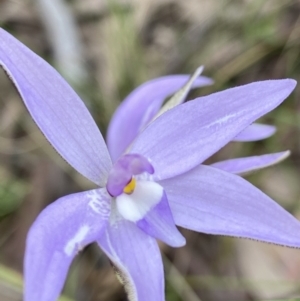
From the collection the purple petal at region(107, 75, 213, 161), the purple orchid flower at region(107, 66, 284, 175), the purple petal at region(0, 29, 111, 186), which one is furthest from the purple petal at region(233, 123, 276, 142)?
the purple petal at region(0, 29, 111, 186)

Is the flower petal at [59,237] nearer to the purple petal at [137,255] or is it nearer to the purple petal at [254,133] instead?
the purple petal at [137,255]

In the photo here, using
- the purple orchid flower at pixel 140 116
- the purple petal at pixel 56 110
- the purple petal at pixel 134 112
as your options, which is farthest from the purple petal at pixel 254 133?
the purple petal at pixel 56 110

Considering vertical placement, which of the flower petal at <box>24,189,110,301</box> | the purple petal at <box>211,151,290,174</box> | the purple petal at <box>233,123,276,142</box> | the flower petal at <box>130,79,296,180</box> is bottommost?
the purple petal at <box>233,123,276,142</box>

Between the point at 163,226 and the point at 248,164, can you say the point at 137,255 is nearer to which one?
the point at 163,226

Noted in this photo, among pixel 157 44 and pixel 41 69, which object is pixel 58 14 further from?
pixel 41 69

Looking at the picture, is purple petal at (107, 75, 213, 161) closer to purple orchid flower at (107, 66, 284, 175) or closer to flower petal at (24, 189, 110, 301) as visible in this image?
purple orchid flower at (107, 66, 284, 175)

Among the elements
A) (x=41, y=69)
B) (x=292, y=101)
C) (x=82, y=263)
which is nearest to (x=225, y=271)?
(x=82, y=263)

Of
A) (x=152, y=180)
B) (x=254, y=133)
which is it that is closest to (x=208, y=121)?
(x=152, y=180)
